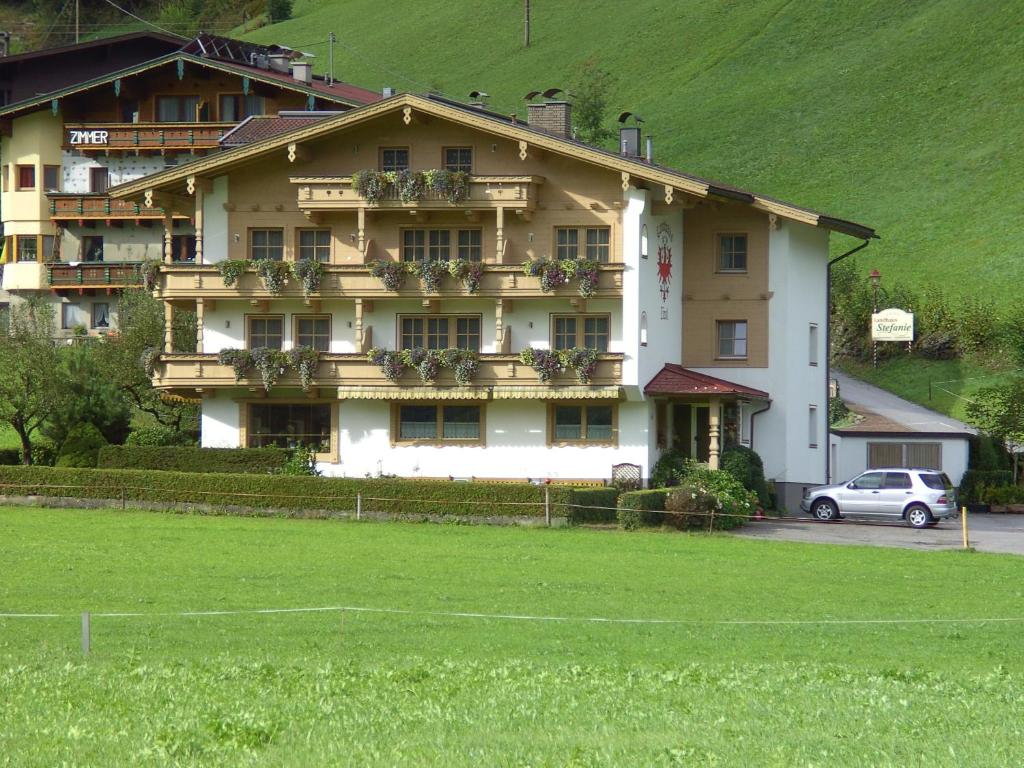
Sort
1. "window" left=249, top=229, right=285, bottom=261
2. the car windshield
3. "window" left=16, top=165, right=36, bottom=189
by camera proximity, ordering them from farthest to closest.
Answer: "window" left=16, top=165, right=36, bottom=189
"window" left=249, top=229, right=285, bottom=261
the car windshield

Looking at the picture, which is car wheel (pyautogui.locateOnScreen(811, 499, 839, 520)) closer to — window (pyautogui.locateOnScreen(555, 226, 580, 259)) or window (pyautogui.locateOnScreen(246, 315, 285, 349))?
window (pyautogui.locateOnScreen(555, 226, 580, 259))

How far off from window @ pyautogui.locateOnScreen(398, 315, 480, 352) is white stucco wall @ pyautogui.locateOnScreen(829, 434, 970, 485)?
547 inches

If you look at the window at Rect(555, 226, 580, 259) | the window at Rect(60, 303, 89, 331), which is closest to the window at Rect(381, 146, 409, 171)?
the window at Rect(555, 226, 580, 259)

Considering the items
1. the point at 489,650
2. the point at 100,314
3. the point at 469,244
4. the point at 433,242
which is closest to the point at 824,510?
the point at 469,244

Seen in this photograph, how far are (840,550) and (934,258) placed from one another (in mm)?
51441

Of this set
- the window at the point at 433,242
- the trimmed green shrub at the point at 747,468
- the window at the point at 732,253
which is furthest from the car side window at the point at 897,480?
the window at the point at 433,242

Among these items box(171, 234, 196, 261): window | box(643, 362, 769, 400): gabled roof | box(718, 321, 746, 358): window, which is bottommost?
box(643, 362, 769, 400): gabled roof

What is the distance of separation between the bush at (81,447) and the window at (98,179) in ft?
86.6

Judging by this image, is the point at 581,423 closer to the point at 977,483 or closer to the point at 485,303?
the point at 485,303

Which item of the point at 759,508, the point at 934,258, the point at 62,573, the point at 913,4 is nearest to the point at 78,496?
the point at 62,573

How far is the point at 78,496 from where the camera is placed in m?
40.7

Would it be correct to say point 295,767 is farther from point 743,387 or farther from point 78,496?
point 743,387

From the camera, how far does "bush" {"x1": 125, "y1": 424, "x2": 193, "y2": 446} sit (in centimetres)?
4850

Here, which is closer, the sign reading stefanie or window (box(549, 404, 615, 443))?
window (box(549, 404, 615, 443))
